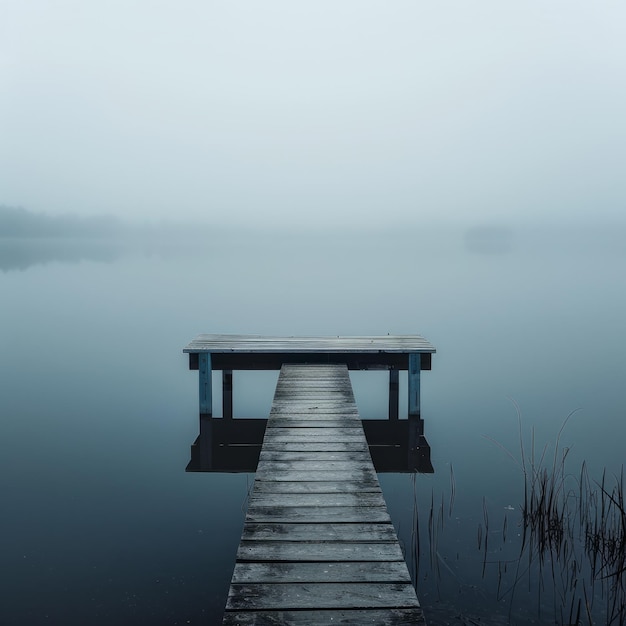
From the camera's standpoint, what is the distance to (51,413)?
1059 cm

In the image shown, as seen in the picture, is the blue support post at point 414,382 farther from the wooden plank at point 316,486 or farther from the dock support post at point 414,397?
the wooden plank at point 316,486

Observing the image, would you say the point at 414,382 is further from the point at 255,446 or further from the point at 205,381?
the point at 205,381

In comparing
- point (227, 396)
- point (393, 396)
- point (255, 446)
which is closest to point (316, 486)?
point (255, 446)

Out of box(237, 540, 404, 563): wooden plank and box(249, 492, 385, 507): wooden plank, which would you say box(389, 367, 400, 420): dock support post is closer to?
box(249, 492, 385, 507): wooden plank

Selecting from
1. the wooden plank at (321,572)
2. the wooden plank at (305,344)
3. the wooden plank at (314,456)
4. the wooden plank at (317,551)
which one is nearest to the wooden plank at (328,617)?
the wooden plank at (321,572)

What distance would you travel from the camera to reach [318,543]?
12.0 feet

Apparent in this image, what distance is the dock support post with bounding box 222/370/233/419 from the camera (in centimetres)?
1009

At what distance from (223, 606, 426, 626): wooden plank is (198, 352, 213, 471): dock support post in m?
5.51

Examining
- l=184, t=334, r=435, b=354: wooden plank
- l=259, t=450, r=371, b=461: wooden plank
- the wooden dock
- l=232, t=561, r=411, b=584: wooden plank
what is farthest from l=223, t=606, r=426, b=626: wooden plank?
l=184, t=334, r=435, b=354: wooden plank

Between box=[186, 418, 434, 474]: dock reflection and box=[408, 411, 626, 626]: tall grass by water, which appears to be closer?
box=[408, 411, 626, 626]: tall grass by water

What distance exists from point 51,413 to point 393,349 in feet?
20.1

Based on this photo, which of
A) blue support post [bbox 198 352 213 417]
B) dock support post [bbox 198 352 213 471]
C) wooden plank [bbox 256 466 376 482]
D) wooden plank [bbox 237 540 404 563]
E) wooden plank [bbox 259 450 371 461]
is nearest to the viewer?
wooden plank [bbox 237 540 404 563]

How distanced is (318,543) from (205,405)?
5728 mm

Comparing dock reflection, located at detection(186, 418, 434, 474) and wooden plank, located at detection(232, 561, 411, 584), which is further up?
wooden plank, located at detection(232, 561, 411, 584)
